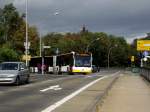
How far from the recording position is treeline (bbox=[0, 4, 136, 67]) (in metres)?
113

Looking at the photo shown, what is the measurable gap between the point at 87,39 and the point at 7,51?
99815 mm

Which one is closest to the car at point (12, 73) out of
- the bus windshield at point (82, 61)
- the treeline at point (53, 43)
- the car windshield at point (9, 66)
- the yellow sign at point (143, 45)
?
the car windshield at point (9, 66)

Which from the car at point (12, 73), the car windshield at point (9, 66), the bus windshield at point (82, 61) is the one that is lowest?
the car at point (12, 73)

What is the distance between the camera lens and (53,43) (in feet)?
548

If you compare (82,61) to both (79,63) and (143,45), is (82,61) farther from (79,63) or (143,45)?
(143,45)

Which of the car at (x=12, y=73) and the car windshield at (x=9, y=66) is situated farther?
the car windshield at (x=9, y=66)

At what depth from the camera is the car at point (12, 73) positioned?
108ft

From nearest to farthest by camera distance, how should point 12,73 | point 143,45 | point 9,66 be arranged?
point 12,73 → point 9,66 → point 143,45

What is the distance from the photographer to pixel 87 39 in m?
171

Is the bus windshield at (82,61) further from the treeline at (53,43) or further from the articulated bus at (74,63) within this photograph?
the treeline at (53,43)

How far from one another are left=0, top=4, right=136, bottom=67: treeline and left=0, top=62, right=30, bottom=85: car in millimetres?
34119

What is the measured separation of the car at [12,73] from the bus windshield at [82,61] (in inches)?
1450

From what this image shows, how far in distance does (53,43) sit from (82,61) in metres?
95.2

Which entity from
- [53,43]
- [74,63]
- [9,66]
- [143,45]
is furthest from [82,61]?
[53,43]
